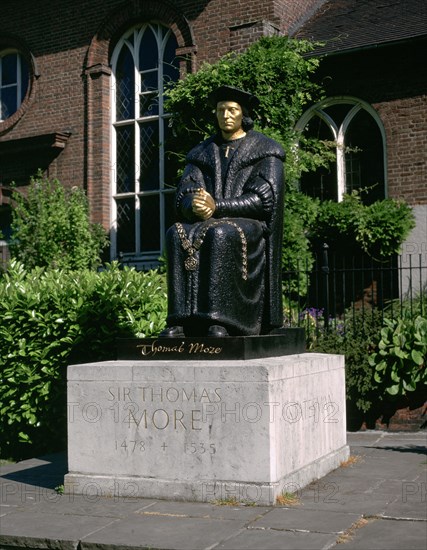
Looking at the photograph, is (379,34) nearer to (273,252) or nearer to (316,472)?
(273,252)

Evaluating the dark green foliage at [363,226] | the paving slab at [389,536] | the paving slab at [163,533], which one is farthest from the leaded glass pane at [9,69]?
the paving slab at [389,536]

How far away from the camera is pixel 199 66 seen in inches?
651

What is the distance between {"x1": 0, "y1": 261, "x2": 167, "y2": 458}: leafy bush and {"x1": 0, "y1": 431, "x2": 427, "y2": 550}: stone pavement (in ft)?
7.41

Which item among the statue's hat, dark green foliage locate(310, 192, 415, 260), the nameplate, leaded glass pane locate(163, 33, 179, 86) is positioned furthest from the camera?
leaded glass pane locate(163, 33, 179, 86)

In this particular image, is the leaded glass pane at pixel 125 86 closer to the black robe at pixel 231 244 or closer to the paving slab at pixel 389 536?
the black robe at pixel 231 244

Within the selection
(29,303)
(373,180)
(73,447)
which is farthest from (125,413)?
(373,180)

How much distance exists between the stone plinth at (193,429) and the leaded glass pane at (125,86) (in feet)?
39.8

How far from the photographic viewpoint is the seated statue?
668 cm

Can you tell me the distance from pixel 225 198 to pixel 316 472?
238 cm

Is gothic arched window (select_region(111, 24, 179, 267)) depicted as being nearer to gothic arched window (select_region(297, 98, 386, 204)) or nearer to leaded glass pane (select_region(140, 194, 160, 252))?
leaded glass pane (select_region(140, 194, 160, 252))

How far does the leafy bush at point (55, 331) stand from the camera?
948 centimetres

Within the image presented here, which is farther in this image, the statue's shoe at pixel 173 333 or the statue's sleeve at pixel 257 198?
the statue's sleeve at pixel 257 198

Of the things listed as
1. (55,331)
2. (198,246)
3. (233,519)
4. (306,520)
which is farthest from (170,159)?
(306,520)

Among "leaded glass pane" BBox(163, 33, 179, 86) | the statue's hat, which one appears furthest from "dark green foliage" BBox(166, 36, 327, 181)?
the statue's hat
